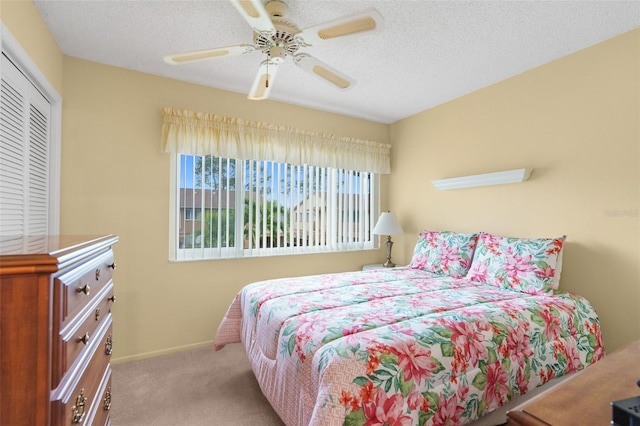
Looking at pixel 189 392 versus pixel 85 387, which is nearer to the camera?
pixel 85 387

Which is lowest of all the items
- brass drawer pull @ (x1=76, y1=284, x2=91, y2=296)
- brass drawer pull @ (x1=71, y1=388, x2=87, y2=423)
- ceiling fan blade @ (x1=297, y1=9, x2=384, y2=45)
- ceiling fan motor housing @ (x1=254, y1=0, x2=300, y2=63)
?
brass drawer pull @ (x1=71, y1=388, x2=87, y2=423)

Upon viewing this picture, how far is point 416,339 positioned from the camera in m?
1.42

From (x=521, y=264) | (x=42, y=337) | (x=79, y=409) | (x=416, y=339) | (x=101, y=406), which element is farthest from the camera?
(x=521, y=264)

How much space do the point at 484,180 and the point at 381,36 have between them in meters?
1.66

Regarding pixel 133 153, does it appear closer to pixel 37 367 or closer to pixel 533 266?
pixel 37 367

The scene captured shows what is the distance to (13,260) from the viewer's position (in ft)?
2.32

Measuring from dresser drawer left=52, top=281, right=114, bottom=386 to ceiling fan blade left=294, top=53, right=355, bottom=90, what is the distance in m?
1.61

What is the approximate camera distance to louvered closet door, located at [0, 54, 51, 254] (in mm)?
1695

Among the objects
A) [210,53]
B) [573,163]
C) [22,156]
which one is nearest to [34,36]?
[22,156]

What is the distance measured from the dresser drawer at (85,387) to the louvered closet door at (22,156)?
33.3 inches

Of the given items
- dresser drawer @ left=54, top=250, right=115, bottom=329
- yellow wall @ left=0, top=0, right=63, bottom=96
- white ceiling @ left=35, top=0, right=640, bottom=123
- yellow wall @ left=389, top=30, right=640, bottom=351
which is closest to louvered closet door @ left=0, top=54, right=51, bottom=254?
yellow wall @ left=0, top=0, right=63, bottom=96

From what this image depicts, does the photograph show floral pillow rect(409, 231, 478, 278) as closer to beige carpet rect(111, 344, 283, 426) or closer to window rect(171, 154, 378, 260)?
window rect(171, 154, 378, 260)

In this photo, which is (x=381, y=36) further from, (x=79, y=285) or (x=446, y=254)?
(x=79, y=285)

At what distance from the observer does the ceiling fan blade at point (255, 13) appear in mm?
1374
